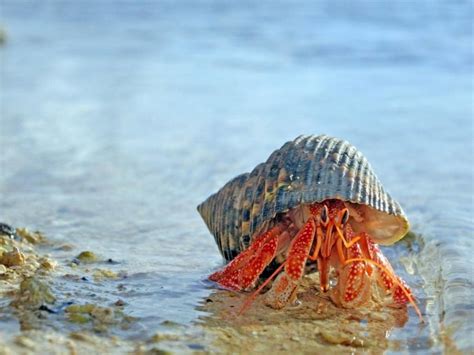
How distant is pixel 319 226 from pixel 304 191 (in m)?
0.20

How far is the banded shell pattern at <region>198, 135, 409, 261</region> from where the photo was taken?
13.1 ft

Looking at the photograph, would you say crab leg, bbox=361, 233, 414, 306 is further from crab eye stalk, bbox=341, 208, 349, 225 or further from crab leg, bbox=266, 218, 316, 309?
crab leg, bbox=266, 218, 316, 309

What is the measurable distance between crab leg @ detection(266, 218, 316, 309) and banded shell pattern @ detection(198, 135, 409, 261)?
6.2 inches

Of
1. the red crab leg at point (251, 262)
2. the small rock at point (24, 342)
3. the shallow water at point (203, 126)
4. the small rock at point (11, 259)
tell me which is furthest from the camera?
the shallow water at point (203, 126)

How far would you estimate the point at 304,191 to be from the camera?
4.02 m

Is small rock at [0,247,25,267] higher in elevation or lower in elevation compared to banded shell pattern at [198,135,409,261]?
lower

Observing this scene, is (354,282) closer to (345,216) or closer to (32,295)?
(345,216)

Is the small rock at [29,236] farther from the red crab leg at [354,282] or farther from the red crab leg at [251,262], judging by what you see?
the red crab leg at [354,282]

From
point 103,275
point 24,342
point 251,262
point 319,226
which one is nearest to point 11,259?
point 103,275

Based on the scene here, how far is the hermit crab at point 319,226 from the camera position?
13.1ft

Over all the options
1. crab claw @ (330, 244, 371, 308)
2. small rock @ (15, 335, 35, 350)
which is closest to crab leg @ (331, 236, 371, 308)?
crab claw @ (330, 244, 371, 308)

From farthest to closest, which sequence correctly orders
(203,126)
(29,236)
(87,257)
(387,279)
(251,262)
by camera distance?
(203,126), (29,236), (87,257), (251,262), (387,279)

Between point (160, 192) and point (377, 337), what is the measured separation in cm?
328

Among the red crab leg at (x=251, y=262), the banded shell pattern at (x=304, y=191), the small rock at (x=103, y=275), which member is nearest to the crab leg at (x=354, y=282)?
the banded shell pattern at (x=304, y=191)
